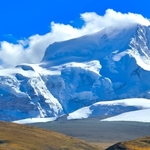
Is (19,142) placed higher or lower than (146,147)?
higher

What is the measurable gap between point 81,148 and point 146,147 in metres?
57.7

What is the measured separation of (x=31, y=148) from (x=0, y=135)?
22225 mm

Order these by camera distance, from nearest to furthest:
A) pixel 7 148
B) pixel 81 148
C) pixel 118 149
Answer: pixel 118 149 < pixel 7 148 < pixel 81 148

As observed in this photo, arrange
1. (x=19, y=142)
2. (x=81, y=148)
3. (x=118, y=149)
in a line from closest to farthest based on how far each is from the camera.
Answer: (x=118, y=149)
(x=19, y=142)
(x=81, y=148)

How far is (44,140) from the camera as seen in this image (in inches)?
7781

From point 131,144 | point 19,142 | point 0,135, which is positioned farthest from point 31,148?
point 131,144

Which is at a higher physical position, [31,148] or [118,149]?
[31,148]

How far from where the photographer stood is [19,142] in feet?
598

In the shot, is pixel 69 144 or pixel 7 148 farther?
pixel 69 144

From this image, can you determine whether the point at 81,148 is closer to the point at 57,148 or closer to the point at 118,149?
the point at 57,148

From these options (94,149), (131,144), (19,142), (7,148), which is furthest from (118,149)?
(94,149)

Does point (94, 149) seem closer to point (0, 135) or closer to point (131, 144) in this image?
point (0, 135)

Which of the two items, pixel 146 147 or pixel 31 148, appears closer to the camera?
pixel 146 147

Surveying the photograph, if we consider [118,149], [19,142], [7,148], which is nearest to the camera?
[118,149]
